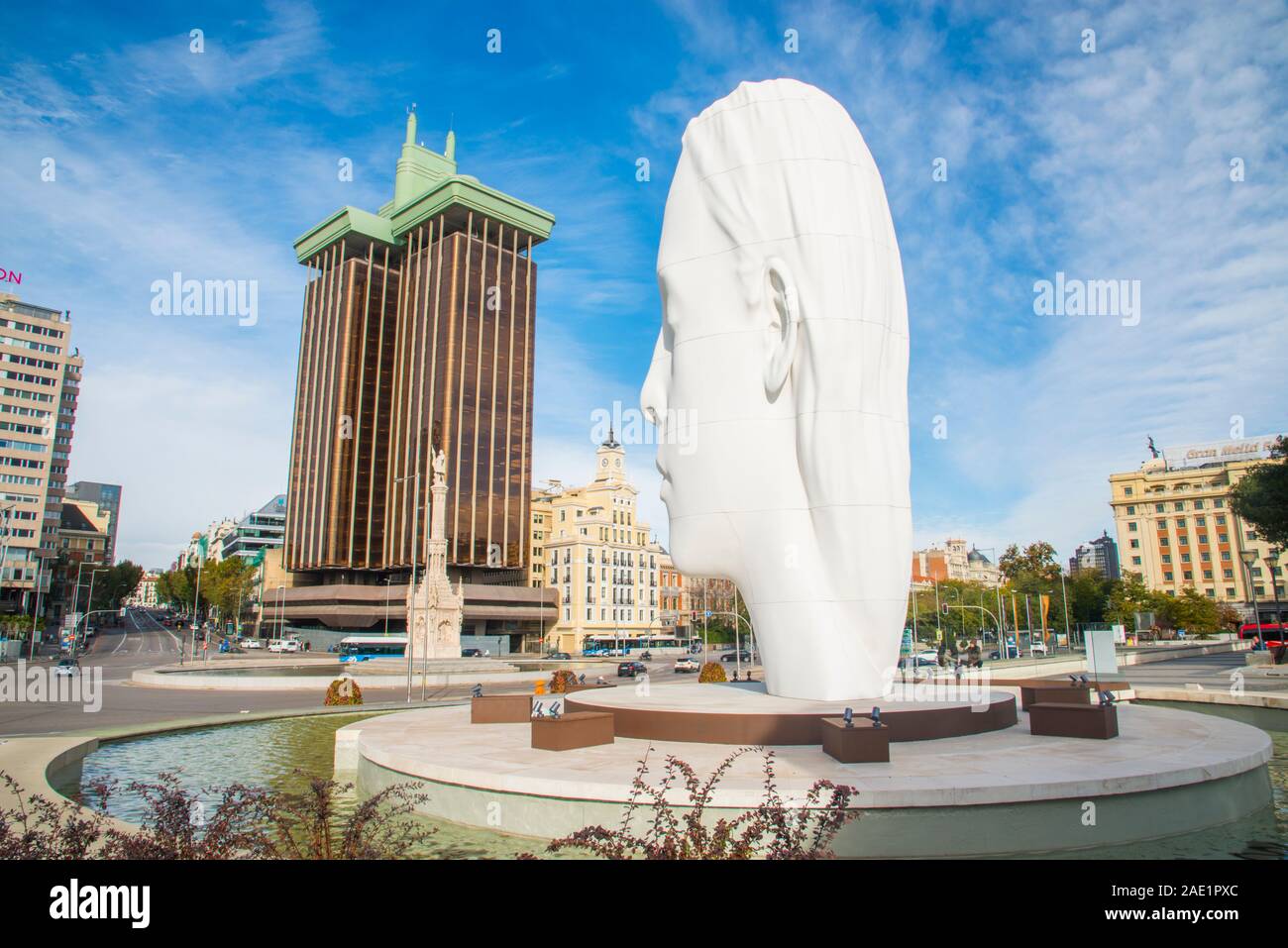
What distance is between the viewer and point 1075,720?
12766 mm

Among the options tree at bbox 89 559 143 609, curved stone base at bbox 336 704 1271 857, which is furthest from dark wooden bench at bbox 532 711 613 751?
tree at bbox 89 559 143 609

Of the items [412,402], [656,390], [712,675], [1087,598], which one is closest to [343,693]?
[712,675]

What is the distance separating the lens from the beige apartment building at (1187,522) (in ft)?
309

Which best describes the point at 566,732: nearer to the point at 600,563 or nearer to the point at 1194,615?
the point at 1194,615

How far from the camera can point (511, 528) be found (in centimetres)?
8894

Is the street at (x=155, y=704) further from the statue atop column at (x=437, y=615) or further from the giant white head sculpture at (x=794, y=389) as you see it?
the giant white head sculpture at (x=794, y=389)

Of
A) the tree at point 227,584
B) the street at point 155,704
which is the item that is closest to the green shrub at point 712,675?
the street at point 155,704

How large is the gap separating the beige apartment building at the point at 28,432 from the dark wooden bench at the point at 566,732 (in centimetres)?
8932

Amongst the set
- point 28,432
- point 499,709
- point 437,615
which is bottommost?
point 499,709

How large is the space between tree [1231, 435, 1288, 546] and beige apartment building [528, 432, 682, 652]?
209 feet

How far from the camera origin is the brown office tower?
3425 inches

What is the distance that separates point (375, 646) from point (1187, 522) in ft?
306
